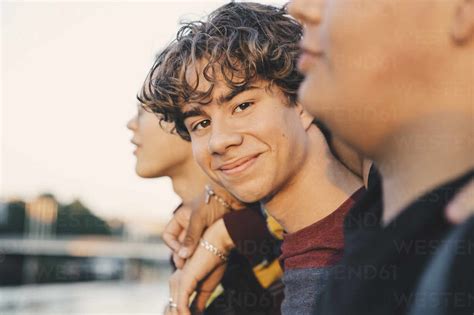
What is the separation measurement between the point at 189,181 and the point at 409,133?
177 cm

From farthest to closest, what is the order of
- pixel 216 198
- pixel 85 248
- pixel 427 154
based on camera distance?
1. pixel 85 248
2. pixel 216 198
3. pixel 427 154

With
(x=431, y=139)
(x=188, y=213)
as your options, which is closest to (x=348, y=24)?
(x=431, y=139)

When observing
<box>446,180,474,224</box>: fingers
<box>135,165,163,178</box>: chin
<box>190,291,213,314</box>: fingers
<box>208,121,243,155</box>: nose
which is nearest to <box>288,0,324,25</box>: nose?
<box>446,180,474,224</box>: fingers

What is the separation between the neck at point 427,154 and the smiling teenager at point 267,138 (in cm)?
71

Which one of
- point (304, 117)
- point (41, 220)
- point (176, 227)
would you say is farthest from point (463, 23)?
point (41, 220)

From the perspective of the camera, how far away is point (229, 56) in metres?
1.77

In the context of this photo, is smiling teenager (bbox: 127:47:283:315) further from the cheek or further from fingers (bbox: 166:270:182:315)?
the cheek

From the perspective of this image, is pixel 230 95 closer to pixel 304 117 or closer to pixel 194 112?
pixel 194 112

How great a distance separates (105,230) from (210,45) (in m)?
37.7

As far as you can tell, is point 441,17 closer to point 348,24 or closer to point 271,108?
point 348,24

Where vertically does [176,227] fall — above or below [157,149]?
below

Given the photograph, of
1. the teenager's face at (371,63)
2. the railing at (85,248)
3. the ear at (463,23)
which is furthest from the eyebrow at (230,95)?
the railing at (85,248)

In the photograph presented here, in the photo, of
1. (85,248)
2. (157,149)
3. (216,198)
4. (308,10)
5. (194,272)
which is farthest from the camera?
(85,248)

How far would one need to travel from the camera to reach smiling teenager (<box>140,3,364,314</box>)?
159 cm
